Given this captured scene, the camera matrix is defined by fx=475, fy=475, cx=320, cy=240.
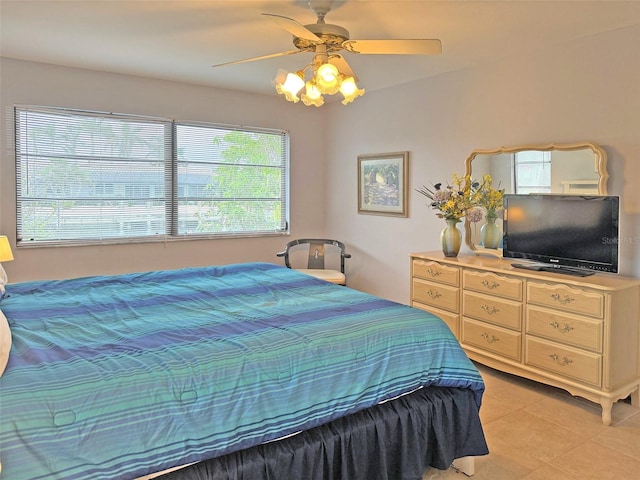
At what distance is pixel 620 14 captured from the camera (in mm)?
2928

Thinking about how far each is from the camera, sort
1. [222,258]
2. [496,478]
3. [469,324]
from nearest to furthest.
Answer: [496,478], [469,324], [222,258]

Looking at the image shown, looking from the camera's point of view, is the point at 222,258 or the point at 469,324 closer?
the point at 469,324

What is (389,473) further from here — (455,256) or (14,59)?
(14,59)

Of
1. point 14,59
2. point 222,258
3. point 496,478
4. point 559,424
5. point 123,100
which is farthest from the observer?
point 222,258

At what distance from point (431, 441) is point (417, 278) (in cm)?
198

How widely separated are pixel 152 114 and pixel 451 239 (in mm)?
3087

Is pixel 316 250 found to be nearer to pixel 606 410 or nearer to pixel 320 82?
pixel 320 82

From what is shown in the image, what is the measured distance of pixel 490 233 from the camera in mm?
3982

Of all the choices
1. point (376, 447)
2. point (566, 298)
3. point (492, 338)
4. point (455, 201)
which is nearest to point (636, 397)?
point (566, 298)

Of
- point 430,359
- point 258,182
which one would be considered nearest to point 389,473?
point 430,359

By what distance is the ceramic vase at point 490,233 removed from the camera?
3925 mm

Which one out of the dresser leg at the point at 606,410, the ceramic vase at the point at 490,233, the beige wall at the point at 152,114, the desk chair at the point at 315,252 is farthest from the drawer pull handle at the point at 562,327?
the beige wall at the point at 152,114

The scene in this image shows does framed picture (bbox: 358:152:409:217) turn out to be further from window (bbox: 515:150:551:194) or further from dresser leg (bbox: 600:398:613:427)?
dresser leg (bbox: 600:398:613:427)

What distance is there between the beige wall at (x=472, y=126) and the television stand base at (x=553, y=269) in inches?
11.7
